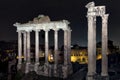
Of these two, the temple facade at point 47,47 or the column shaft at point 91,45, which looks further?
the temple facade at point 47,47

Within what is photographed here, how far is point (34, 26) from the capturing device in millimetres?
75375

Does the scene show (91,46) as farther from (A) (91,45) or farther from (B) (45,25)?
(B) (45,25)

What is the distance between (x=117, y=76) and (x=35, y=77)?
51.9 ft

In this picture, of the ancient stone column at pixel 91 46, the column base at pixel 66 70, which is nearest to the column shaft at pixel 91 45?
the ancient stone column at pixel 91 46

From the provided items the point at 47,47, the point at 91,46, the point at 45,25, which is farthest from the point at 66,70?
the point at 91,46

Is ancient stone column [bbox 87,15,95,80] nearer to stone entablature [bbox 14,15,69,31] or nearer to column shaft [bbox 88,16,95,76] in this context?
column shaft [bbox 88,16,95,76]

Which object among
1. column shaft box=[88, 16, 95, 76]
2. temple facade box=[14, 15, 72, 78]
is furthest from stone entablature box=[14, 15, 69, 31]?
column shaft box=[88, 16, 95, 76]

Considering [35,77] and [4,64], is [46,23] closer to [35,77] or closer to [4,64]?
[35,77]

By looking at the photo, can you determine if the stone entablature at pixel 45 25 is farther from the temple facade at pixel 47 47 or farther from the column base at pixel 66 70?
the column base at pixel 66 70

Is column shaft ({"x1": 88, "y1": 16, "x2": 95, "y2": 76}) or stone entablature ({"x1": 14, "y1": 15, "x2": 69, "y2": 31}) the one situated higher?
stone entablature ({"x1": 14, "y1": 15, "x2": 69, "y2": 31})

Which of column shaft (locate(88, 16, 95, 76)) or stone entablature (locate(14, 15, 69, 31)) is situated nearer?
column shaft (locate(88, 16, 95, 76))

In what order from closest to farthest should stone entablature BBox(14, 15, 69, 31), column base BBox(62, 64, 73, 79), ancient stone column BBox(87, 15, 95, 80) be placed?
ancient stone column BBox(87, 15, 95, 80), column base BBox(62, 64, 73, 79), stone entablature BBox(14, 15, 69, 31)

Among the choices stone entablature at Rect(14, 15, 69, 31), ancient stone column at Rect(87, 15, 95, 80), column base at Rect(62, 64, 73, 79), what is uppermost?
stone entablature at Rect(14, 15, 69, 31)

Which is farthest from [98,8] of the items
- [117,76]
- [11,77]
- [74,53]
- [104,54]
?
[74,53]
